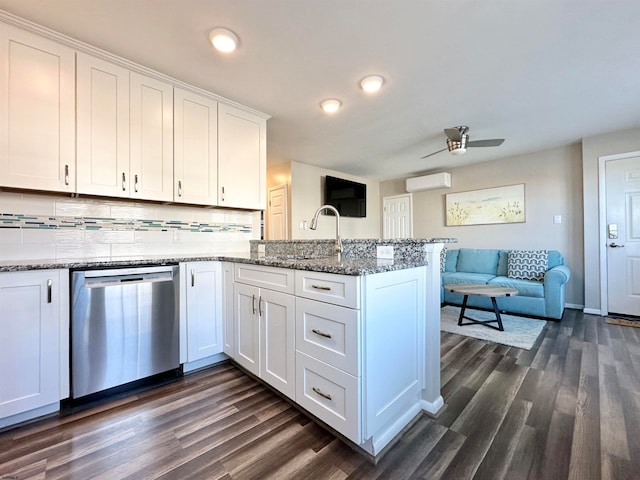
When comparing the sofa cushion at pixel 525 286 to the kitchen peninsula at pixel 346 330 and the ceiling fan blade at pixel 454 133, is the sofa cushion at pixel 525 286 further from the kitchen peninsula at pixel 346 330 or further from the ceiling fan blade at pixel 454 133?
the kitchen peninsula at pixel 346 330

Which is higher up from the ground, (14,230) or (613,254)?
(14,230)

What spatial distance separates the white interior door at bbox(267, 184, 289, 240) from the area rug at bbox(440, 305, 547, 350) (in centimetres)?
286

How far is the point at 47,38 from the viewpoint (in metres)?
1.78

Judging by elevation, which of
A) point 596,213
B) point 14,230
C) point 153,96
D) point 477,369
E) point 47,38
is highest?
point 47,38

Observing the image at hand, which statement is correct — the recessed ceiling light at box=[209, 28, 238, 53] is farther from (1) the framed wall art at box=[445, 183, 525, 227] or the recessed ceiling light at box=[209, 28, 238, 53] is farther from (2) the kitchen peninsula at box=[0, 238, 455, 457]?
(1) the framed wall art at box=[445, 183, 525, 227]

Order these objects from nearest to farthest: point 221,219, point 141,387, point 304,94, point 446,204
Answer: point 141,387 < point 304,94 < point 221,219 < point 446,204

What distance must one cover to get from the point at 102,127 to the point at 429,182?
4862 mm

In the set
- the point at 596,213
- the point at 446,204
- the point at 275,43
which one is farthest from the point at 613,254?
the point at 275,43

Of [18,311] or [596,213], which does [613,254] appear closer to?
[596,213]

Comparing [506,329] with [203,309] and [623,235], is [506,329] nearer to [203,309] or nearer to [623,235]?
[623,235]

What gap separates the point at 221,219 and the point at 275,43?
1676 mm

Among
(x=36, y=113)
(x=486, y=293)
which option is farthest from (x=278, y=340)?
(x=486, y=293)

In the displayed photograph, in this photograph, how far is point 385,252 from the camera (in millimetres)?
1765

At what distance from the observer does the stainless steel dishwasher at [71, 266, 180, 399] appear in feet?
5.45
